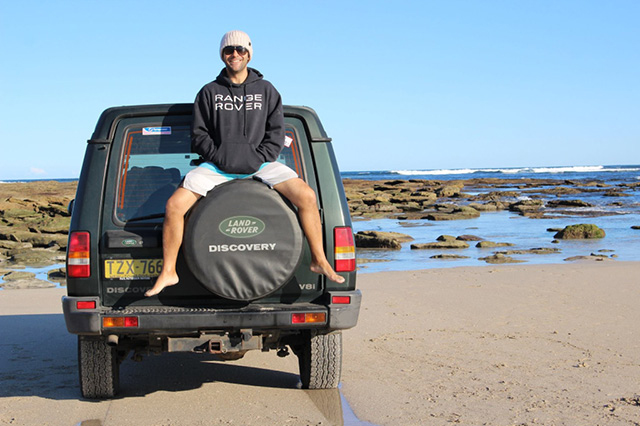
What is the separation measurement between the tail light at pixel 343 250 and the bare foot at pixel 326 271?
106mm

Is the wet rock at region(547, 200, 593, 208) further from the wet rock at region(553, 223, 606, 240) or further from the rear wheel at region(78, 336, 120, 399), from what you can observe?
the rear wheel at region(78, 336, 120, 399)

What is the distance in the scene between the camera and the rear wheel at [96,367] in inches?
192

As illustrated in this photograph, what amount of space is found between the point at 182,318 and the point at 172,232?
0.53 meters

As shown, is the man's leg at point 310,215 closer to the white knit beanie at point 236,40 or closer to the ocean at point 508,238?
the white knit beanie at point 236,40

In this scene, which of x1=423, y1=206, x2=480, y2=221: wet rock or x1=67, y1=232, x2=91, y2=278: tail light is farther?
x1=423, y1=206, x2=480, y2=221: wet rock

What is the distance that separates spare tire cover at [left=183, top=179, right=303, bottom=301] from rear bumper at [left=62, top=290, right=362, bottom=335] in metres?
0.16

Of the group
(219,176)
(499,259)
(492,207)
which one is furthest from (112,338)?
(492,207)

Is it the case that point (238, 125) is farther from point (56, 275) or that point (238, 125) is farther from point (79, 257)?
point (56, 275)

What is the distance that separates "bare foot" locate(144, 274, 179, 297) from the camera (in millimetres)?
4348

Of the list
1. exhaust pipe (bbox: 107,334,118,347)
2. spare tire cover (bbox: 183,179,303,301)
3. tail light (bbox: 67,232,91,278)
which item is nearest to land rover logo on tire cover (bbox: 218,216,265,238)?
spare tire cover (bbox: 183,179,303,301)

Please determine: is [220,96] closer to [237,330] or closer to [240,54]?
[240,54]

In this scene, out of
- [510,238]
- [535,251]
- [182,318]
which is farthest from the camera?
[510,238]

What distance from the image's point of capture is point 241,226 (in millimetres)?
4332

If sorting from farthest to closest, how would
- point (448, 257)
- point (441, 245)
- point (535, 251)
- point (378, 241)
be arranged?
point (378, 241), point (441, 245), point (535, 251), point (448, 257)
